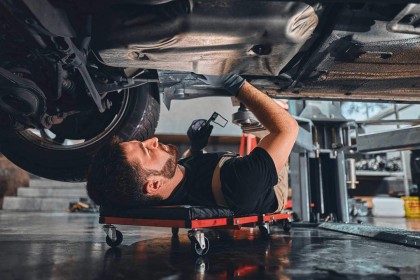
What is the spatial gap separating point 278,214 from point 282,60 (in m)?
0.90

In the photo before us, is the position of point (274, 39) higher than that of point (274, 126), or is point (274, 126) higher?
point (274, 39)

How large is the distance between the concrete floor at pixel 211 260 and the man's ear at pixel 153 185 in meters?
0.22

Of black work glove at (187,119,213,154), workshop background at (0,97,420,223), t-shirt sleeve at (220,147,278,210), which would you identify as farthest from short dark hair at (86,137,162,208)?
workshop background at (0,97,420,223)

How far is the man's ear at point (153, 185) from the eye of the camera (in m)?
1.21

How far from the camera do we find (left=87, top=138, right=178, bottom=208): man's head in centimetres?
120

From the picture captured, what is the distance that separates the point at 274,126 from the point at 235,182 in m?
0.25

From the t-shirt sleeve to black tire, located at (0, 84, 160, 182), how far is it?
0.62 metres

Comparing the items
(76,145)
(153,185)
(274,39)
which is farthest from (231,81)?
(76,145)

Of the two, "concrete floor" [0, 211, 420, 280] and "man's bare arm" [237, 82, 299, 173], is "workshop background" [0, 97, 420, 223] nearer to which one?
"concrete floor" [0, 211, 420, 280]

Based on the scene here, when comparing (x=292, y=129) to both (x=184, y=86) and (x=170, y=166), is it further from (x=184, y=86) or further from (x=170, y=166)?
(x=184, y=86)

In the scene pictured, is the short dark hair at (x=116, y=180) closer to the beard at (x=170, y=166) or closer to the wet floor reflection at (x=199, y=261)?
the beard at (x=170, y=166)

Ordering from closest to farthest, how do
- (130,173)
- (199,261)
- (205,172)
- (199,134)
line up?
(199,261) < (130,173) < (205,172) < (199,134)

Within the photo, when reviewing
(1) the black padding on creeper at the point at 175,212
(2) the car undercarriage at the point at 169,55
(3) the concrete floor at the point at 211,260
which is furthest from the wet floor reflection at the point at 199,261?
(2) the car undercarriage at the point at 169,55

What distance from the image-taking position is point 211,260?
1074 millimetres
